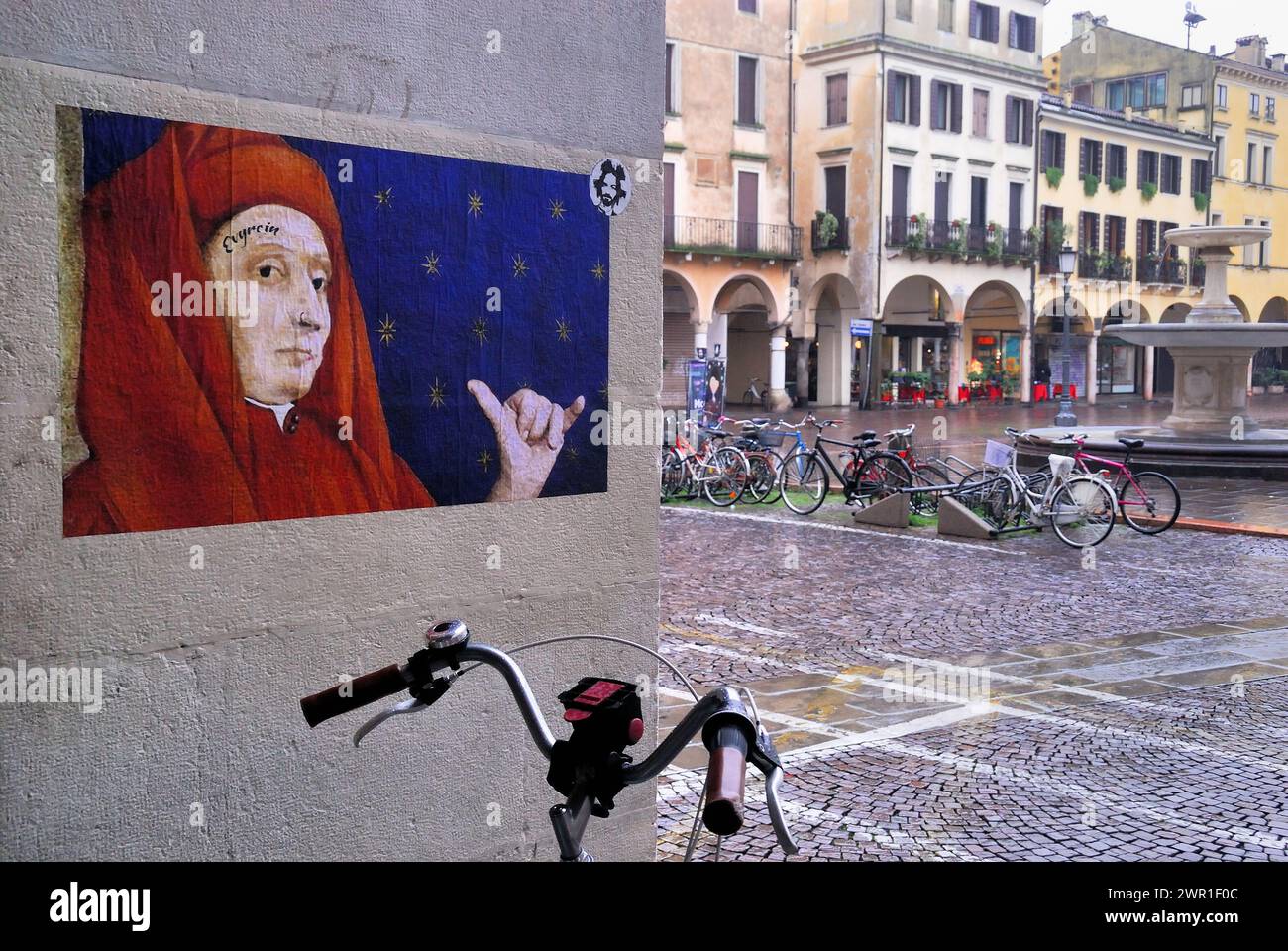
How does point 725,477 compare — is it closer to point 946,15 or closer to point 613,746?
point 613,746

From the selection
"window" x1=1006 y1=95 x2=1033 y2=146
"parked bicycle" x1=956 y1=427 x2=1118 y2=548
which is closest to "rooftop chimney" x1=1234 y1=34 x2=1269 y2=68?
"window" x1=1006 y1=95 x2=1033 y2=146

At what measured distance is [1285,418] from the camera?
3381cm

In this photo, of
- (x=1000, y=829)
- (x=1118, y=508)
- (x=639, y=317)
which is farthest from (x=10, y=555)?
(x=1118, y=508)

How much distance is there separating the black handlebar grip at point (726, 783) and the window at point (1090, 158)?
171 feet

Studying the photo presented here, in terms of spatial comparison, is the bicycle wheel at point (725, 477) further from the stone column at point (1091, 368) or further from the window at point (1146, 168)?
the window at point (1146, 168)

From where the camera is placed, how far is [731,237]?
1619 inches

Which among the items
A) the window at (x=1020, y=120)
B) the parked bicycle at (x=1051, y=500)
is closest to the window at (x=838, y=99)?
the window at (x=1020, y=120)

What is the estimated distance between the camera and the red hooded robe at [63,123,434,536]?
3477 millimetres

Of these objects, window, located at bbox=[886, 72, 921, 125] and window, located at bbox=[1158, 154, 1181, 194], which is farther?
window, located at bbox=[1158, 154, 1181, 194]

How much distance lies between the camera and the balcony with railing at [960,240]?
43.7 meters

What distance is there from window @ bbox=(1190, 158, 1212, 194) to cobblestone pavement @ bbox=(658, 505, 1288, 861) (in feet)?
157

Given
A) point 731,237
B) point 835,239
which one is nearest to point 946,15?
point 835,239

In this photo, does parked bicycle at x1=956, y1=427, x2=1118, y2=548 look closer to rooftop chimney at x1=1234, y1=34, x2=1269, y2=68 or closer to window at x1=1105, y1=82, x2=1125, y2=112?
window at x1=1105, y1=82, x2=1125, y2=112
